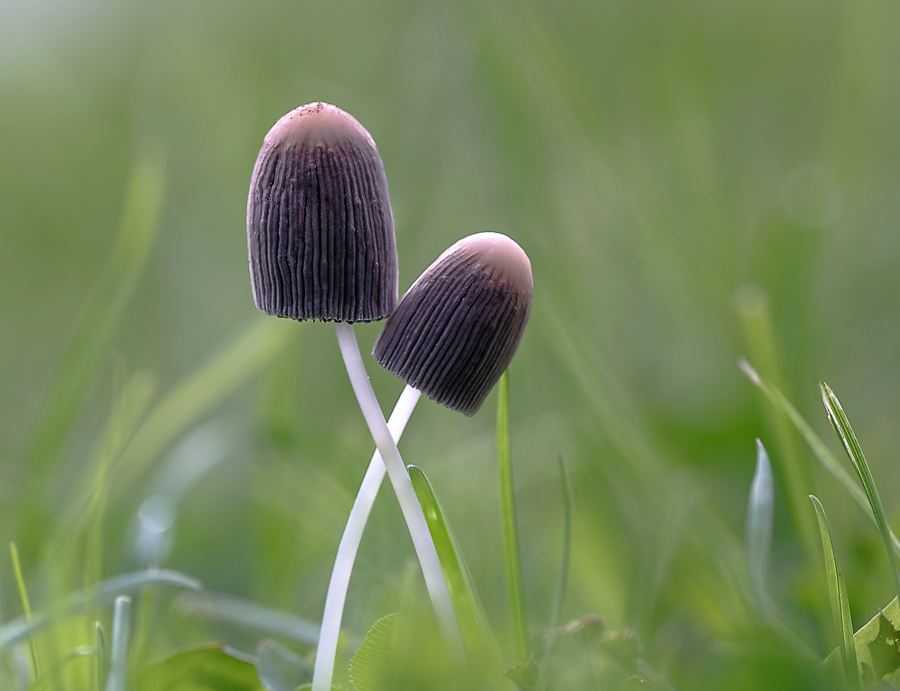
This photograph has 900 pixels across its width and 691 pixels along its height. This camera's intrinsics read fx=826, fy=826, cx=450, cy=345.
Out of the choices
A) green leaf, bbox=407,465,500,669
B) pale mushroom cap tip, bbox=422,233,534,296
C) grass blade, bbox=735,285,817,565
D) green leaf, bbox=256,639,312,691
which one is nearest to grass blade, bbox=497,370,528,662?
green leaf, bbox=407,465,500,669

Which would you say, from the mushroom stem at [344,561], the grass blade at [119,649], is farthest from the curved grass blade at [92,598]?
the mushroom stem at [344,561]

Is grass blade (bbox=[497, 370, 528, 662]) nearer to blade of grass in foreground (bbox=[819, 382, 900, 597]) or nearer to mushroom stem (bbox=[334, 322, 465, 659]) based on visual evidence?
mushroom stem (bbox=[334, 322, 465, 659])

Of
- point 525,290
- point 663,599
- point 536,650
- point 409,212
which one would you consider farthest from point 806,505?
point 409,212

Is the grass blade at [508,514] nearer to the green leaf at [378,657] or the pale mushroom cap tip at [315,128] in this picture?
the green leaf at [378,657]

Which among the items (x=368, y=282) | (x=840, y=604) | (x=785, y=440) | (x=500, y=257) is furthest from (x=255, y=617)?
(x=785, y=440)

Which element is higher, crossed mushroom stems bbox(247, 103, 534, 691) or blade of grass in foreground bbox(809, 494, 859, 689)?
crossed mushroom stems bbox(247, 103, 534, 691)

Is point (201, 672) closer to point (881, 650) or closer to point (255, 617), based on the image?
point (255, 617)
